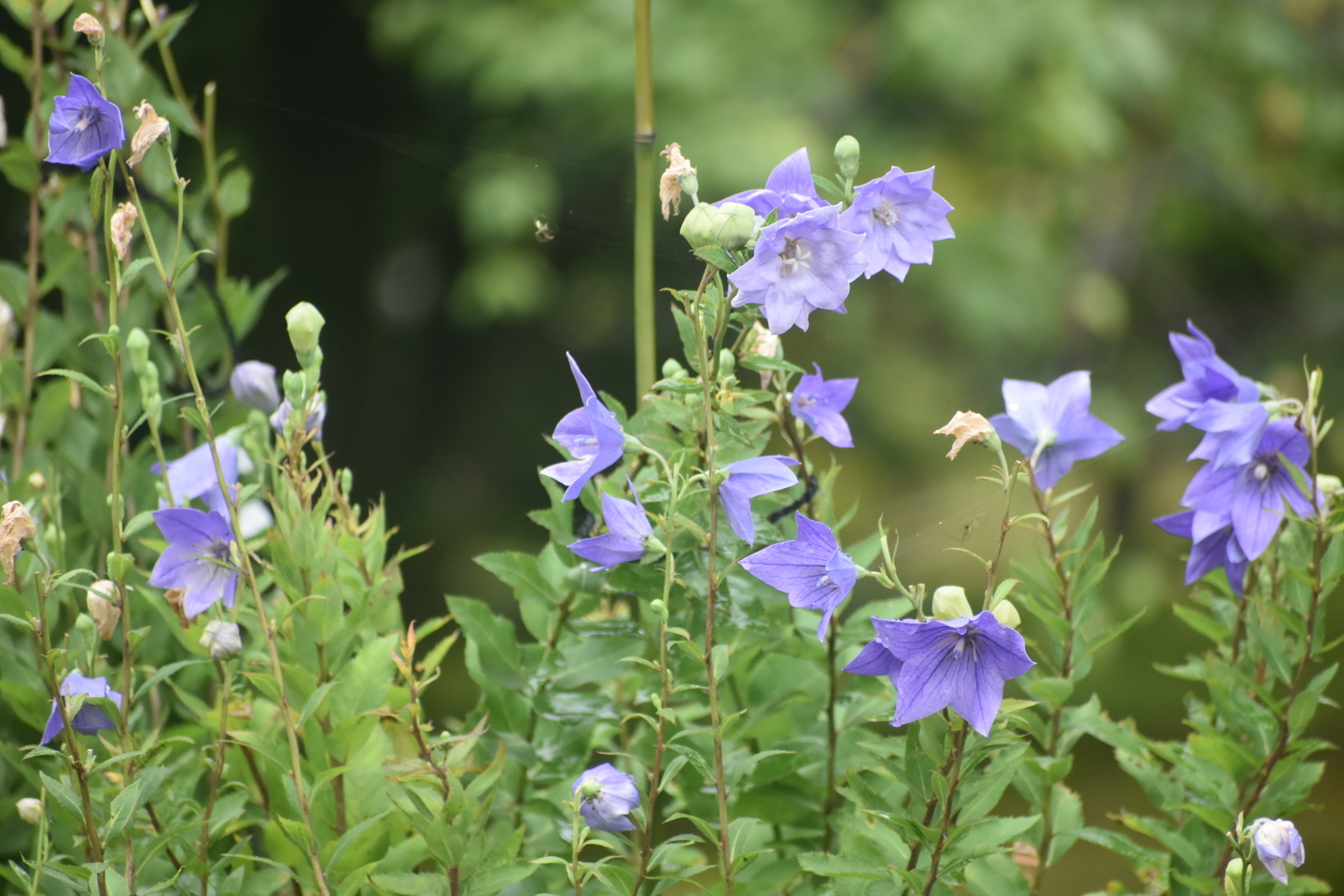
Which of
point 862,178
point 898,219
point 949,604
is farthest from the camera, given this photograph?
point 862,178

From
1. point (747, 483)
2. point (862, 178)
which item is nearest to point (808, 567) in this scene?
point (747, 483)

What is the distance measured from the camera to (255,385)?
0.59 metres

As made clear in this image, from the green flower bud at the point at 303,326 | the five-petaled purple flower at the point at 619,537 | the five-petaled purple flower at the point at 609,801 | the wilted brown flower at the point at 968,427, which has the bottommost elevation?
the five-petaled purple flower at the point at 609,801

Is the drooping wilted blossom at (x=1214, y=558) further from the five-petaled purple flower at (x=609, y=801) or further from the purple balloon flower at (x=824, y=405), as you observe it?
the five-petaled purple flower at (x=609, y=801)

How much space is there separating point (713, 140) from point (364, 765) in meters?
2.03

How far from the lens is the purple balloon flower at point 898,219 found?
0.42 metres

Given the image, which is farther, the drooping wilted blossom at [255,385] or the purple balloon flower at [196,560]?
the drooping wilted blossom at [255,385]

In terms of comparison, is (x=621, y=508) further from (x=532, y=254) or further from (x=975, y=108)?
(x=975, y=108)

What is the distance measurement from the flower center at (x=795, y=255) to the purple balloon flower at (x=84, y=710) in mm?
321

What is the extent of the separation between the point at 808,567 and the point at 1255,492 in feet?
0.83

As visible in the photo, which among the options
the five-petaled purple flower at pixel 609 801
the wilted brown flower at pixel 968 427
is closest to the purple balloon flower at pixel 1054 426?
the wilted brown flower at pixel 968 427

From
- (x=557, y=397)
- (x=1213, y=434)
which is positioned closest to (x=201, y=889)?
(x=1213, y=434)

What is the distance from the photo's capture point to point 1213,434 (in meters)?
0.52

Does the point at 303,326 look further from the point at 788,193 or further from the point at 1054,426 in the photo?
the point at 1054,426
